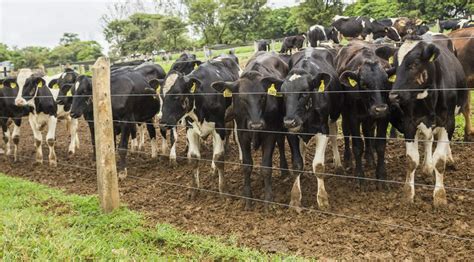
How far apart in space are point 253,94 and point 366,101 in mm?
1541

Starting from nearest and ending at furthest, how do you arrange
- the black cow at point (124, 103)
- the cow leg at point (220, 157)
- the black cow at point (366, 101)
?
1. the black cow at point (366, 101)
2. the cow leg at point (220, 157)
3. the black cow at point (124, 103)

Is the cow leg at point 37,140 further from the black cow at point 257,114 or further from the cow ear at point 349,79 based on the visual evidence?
the cow ear at point 349,79

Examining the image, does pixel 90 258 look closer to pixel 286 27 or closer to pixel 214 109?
pixel 214 109

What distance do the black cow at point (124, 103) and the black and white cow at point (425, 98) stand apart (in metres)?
4.78

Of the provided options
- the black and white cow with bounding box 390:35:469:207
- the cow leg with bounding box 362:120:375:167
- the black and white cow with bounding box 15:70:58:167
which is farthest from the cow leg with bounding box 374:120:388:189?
the black and white cow with bounding box 15:70:58:167

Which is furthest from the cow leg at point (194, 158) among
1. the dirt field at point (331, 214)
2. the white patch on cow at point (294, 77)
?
the white patch on cow at point (294, 77)

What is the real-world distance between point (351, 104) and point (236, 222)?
2422 millimetres

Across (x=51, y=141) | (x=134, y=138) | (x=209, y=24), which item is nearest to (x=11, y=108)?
(x=51, y=141)

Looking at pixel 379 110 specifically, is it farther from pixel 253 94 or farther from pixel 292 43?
pixel 292 43

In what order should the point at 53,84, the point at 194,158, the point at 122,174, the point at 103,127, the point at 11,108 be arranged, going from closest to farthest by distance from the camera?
the point at 103,127 → the point at 194,158 → the point at 122,174 → the point at 53,84 → the point at 11,108

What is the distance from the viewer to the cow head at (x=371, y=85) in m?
5.95

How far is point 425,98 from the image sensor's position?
225 inches

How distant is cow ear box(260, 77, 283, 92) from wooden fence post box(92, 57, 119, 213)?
2047mm

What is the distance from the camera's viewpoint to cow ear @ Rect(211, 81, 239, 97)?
6469mm
